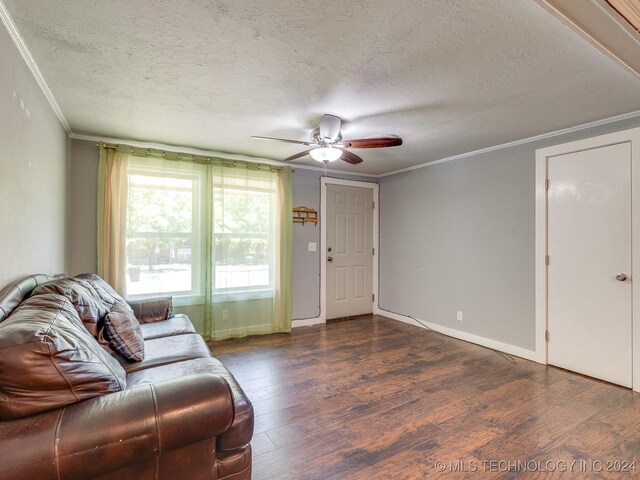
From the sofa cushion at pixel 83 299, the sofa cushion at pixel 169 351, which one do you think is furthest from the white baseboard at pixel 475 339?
the sofa cushion at pixel 83 299

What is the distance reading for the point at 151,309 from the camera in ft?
9.17

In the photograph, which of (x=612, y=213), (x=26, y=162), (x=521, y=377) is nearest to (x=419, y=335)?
(x=521, y=377)

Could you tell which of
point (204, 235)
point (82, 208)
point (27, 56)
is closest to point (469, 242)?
point (204, 235)

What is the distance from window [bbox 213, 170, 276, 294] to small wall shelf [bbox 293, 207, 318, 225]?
15.8 inches

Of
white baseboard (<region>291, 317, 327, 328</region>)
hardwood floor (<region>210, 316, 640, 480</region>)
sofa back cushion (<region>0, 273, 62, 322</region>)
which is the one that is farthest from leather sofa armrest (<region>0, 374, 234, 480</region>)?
white baseboard (<region>291, 317, 327, 328</region>)

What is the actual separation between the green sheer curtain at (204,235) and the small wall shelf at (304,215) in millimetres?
209

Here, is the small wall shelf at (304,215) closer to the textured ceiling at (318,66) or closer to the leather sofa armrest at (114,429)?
the textured ceiling at (318,66)

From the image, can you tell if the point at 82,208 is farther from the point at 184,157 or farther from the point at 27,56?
the point at 27,56

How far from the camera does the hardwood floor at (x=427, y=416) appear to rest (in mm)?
1673

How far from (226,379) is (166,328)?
1338 mm

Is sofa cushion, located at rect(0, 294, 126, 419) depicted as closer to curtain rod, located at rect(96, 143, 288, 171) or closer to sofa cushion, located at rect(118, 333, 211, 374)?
sofa cushion, located at rect(118, 333, 211, 374)

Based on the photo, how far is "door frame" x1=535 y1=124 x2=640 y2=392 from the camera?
248cm

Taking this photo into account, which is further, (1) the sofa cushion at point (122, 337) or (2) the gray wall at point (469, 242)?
(2) the gray wall at point (469, 242)

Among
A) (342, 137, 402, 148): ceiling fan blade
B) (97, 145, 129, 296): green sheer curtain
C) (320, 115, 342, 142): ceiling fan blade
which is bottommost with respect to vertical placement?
(97, 145, 129, 296): green sheer curtain
